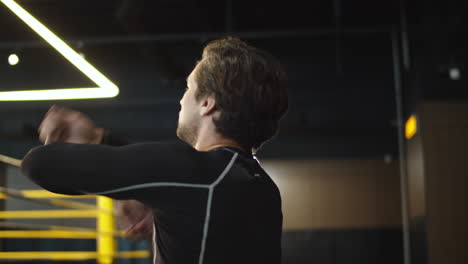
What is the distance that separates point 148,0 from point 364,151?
4716 millimetres

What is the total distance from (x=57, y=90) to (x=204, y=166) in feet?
3.08

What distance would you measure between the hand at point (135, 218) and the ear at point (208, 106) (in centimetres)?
36

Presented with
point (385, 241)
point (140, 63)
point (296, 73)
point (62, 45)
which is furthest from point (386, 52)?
point (62, 45)

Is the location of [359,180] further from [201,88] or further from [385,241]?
[201,88]

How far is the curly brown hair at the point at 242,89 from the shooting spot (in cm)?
112

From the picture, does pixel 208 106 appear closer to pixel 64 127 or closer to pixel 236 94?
pixel 236 94

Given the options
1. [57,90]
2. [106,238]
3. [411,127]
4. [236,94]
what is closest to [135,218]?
[236,94]

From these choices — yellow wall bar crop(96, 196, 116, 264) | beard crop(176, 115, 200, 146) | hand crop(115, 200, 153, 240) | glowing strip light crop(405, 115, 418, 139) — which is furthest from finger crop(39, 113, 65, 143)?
glowing strip light crop(405, 115, 418, 139)

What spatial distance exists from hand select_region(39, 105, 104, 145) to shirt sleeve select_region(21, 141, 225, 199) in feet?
0.43

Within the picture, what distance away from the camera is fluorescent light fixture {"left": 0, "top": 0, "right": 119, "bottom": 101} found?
1452 millimetres

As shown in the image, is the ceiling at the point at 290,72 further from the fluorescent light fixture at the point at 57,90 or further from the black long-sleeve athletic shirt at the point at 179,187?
the black long-sleeve athletic shirt at the point at 179,187

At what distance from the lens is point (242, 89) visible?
3.67 feet

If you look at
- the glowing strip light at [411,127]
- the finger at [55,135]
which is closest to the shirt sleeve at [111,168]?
the finger at [55,135]

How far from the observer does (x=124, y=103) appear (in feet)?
29.2
